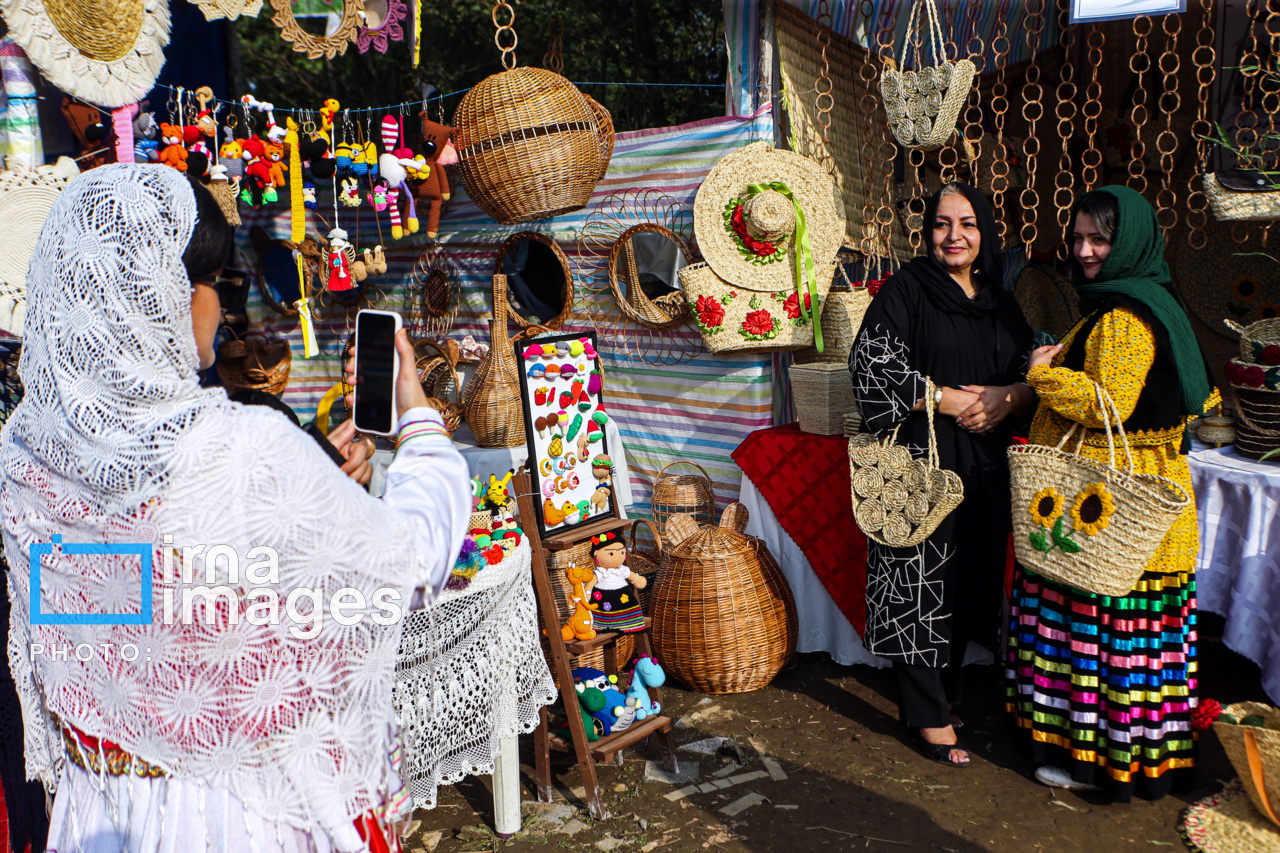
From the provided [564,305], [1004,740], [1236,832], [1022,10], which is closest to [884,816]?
[1004,740]

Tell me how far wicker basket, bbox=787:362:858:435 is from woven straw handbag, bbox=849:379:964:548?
44 centimetres

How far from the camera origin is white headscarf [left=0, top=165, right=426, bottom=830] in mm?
1116

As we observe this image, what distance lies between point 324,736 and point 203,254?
2.20 feet

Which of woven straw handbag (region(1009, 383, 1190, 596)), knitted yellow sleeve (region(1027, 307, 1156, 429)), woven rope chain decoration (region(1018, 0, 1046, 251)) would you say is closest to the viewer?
woven straw handbag (region(1009, 383, 1190, 596))

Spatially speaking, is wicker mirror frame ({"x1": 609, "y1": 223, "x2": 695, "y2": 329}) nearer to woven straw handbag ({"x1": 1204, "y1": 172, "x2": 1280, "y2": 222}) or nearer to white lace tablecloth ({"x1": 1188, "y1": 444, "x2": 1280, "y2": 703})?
woven straw handbag ({"x1": 1204, "y1": 172, "x2": 1280, "y2": 222})

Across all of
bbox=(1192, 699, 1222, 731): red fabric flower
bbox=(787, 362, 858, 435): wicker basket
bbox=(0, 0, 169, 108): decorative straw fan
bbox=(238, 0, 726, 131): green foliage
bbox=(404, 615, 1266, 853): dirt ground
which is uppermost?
bbox=(238, 0, 726, 131): green foliage

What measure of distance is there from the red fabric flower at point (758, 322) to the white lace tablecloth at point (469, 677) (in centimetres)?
157

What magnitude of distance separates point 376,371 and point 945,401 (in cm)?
208

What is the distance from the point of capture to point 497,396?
13.1 ft

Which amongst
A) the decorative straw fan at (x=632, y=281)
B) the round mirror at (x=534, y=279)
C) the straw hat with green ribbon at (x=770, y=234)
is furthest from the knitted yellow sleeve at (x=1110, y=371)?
the round mirror at (x=534, y=279)

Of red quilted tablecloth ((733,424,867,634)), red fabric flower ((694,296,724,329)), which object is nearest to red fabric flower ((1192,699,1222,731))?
red quilted tablecloth ((733,424,867,634))

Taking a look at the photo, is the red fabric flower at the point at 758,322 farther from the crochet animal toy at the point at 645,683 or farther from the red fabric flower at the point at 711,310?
the crochet animal toy at the point at 645,683

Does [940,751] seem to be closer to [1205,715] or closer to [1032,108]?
[1205,715]

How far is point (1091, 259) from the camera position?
8.94ft
